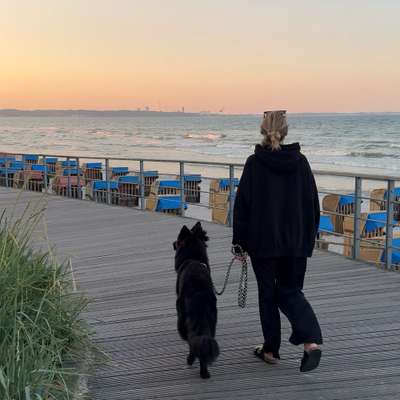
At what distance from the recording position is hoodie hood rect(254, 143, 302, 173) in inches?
138

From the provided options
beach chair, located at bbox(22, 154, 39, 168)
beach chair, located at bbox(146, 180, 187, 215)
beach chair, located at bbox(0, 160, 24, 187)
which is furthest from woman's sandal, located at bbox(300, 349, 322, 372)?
beach chair, located at bbox(0, 160, 24, 187)

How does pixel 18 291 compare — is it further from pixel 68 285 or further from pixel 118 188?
pixel 118 188

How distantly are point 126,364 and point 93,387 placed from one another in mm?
392

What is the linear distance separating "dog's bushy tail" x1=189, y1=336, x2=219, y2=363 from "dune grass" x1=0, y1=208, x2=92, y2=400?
683 mm

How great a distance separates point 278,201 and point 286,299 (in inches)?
24.2

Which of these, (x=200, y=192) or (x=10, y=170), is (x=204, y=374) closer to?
(x=200, y=192)

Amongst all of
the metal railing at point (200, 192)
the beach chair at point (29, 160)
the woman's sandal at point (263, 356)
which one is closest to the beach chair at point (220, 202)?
the metal railing at point (200, 192)

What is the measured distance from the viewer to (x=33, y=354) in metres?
2.92

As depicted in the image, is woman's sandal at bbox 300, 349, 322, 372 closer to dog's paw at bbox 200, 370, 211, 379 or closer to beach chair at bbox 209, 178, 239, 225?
dog's paw at bbox 200, 370, 211, 379

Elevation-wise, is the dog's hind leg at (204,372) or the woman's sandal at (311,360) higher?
the woman's sandal at (311,360)

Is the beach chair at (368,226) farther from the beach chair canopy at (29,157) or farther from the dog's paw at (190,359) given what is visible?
the beach chair canopy at (29,157)

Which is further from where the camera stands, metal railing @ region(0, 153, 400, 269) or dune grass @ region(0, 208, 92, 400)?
metal railing @ region(0, 153, 400, 269)

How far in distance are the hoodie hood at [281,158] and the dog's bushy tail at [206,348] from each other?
105cm

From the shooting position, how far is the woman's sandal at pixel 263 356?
153 inches
